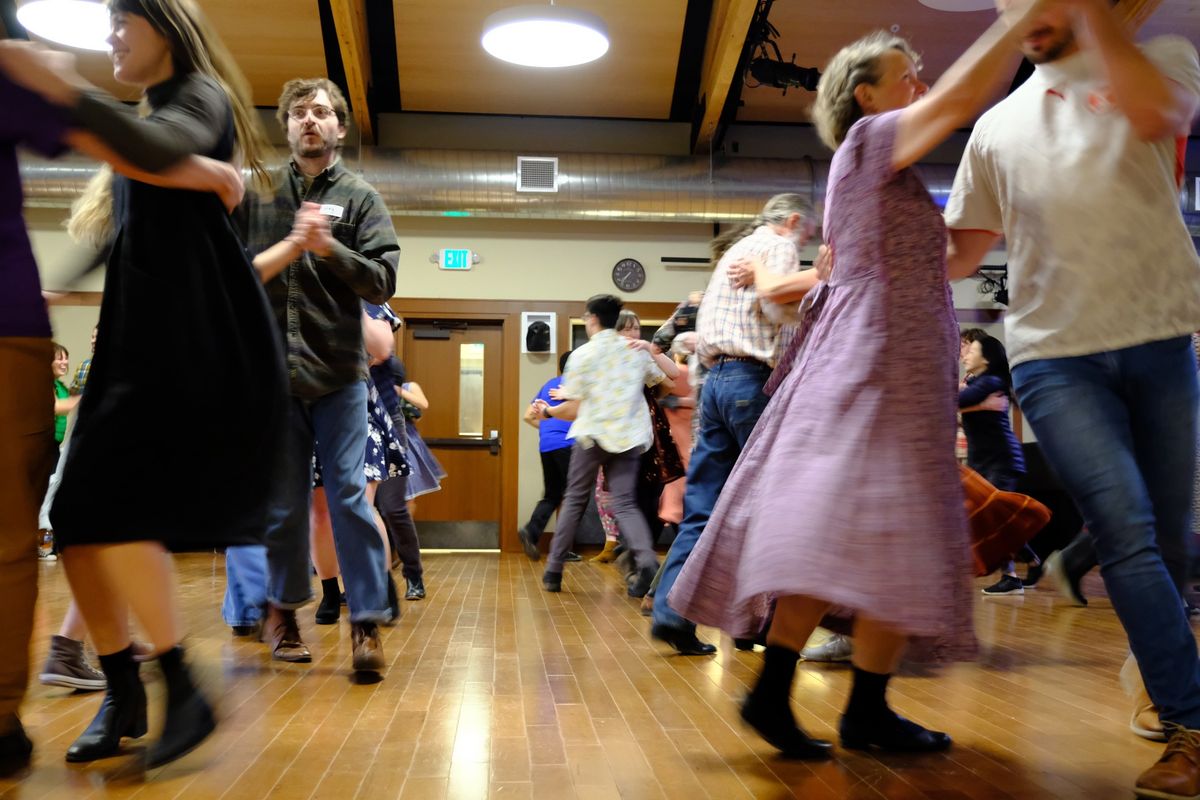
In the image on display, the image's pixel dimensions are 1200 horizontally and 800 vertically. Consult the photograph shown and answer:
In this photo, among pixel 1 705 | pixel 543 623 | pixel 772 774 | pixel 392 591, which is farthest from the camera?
pixel 543 623

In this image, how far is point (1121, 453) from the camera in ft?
5.22

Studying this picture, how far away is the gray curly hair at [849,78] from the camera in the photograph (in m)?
1.78

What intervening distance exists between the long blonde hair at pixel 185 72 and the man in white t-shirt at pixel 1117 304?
1367mm

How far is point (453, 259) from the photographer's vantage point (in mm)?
8703

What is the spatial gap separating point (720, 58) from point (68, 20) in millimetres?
4121

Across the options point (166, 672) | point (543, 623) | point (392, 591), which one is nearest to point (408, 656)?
point (392, 591)

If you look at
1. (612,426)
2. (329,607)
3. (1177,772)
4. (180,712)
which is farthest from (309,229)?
(612,426)

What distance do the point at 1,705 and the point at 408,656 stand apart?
1.47 metres


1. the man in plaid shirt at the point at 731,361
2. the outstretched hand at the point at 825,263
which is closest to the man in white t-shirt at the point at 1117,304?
the outstretched hand at the point at 825,263

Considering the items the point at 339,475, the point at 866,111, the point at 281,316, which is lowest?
the point at 339,475

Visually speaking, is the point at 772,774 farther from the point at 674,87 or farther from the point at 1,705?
the point at 674,87

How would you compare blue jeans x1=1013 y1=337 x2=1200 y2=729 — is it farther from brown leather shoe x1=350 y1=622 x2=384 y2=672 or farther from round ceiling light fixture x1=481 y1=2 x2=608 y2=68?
round ceiling light fixture x1=481 y1=2 x2=608 y2=68

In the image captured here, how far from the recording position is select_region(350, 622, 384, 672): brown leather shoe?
2.49 m

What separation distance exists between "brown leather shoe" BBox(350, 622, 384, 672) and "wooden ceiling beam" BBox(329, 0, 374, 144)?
197 inches
